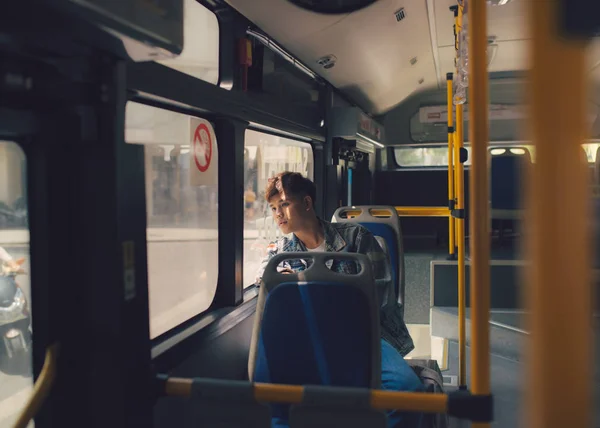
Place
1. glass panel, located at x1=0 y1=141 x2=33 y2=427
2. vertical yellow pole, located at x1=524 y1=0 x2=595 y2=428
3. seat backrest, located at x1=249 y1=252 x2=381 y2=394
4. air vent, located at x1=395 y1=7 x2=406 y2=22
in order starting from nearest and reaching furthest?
1. vertical yellow pole, located at x1=524 y1=0 x2=595 y2=428
2. glass panel, located at x1=0 y1=141 x2=33 y2=427
3. seat backrest, located at x1=249 y1=252 x2=381 y2=394
4. air vent, located at x1=395 y1=7 x2=406 y2=22

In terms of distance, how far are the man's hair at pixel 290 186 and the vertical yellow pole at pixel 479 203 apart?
146 centimetres

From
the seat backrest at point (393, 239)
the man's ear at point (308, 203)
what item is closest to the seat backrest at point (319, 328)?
the man's ear at point (308, 203)

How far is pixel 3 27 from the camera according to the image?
1.06 m

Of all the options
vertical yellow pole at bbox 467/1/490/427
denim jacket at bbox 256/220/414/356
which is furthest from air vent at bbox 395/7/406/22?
vertical yellow pole at bbox 467/1/490/427

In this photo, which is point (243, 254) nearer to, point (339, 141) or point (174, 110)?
point (174, 110)

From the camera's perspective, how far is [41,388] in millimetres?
1271

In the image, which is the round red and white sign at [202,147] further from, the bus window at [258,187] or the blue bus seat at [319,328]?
the blue bus seat at [319,328]

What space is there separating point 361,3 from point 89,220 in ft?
9.20

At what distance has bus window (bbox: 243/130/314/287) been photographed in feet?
10.8

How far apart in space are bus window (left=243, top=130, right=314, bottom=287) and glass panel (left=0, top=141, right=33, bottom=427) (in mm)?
1506

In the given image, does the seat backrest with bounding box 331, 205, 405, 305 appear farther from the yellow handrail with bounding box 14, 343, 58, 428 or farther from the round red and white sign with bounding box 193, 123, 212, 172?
the yellow handrail with bounding box 14, 343, 58, 428

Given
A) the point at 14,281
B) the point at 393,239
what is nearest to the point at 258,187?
the point at 393,239

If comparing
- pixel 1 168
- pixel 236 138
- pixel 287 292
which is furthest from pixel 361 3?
pixel 1 168

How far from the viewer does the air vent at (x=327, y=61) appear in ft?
13.4
